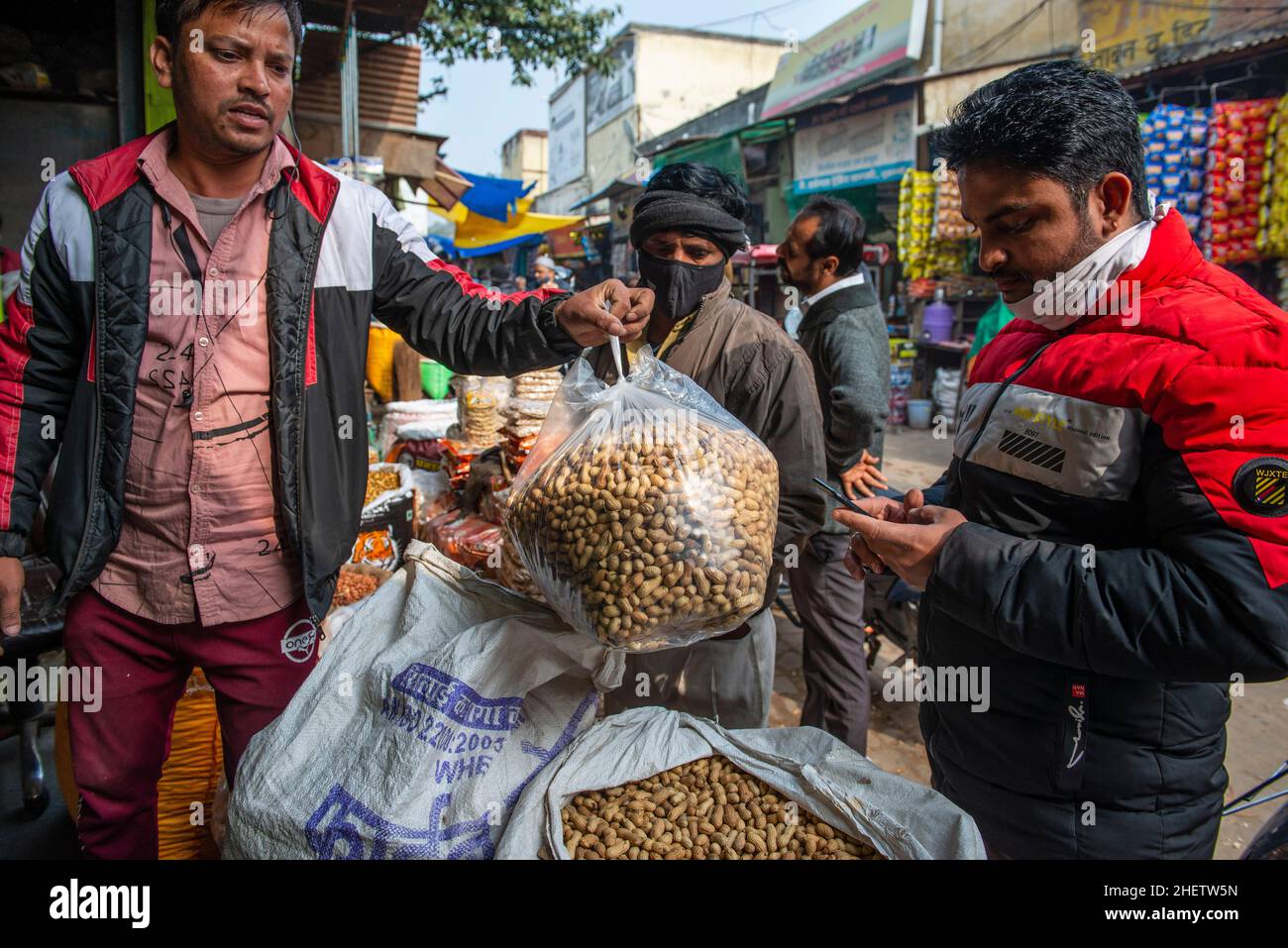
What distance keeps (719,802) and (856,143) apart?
39.6 ft

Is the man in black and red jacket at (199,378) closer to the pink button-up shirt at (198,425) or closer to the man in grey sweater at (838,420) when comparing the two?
the pink button-up shirt at (198,425)

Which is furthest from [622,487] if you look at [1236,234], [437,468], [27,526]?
[1236,234]

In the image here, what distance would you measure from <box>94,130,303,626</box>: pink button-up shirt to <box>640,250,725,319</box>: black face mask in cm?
93

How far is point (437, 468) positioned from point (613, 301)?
116 inches

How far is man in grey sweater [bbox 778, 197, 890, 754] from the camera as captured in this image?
291cm

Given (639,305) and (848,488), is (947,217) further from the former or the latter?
(639,305)

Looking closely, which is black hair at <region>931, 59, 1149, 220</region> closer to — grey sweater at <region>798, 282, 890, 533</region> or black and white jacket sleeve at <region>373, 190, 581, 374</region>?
black and white jacket sleeve at <region>373, 190, 581, 374</region>

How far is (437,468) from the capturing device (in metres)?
4.25

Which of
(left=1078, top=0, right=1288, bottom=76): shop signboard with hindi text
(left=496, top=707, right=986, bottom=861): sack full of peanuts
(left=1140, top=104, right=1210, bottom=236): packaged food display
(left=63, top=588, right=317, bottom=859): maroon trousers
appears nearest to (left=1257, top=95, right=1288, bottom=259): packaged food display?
(left=1140, top=104, right=1210, bottom=236): packaged food display

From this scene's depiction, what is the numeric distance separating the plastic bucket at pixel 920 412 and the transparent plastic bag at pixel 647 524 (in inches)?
409

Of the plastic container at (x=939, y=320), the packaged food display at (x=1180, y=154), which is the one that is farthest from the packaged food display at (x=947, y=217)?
the packaged food display at (x=1180, y=154)

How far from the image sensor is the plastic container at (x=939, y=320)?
11.0 m

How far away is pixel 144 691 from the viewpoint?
1.64 metres
